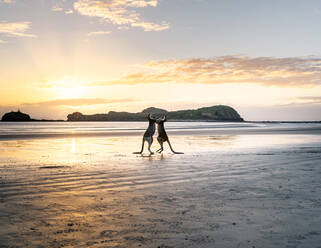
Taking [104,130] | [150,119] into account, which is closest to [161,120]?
[150,119]

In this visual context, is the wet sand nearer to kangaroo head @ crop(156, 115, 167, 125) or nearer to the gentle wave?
kangaroo head @ crop(156, 115, 167, 125)

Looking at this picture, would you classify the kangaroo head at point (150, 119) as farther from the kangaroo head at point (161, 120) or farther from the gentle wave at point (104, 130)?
the gentle wave at point (104, 130)

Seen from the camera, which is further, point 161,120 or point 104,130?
point 104,130

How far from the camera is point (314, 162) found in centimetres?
1488

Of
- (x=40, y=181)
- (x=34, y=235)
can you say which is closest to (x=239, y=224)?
(x=34, y=235)

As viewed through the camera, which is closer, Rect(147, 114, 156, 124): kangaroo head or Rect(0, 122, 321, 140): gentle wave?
Rect(147, 114, 156, 124): kangaroo head

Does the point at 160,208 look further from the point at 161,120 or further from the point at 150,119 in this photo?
the point at 161,120

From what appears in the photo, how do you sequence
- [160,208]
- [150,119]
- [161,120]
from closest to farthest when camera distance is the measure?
[160,208]
[150,119]
[161,120]

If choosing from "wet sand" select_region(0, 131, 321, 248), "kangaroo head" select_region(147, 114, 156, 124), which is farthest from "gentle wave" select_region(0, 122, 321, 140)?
"wet sand" select_region(0, 131, 321, 248)

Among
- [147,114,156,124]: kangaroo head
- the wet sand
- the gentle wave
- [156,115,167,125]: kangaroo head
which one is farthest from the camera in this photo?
the gentle wave

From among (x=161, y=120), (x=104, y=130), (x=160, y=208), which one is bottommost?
(x=160, y=208)

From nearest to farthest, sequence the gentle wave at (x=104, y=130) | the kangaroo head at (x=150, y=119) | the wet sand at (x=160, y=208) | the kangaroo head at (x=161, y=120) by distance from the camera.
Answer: the wet sand at (x=160, y=208) < the kangaroo head at (x=150, y=119) < the kangaroo head at (x=161, y=120) < the gentle wave at (x=104, y=130)

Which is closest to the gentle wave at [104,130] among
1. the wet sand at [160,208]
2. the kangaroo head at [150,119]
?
the kangaroo head at [150,119]

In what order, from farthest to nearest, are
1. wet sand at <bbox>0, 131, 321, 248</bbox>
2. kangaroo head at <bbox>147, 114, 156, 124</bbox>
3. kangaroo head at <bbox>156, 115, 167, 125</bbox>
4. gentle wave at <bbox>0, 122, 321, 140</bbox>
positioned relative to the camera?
gentle wave at <bbox>0, 122, 321, 140</bbox> → kangaroo head at <bbox>156, 115, 167, 125</bbox> → kangaroo head at <bbox>147, 114, 156, 124</bbox> → wet sand at <bbox>0, 131, 321, 248</bbox>
